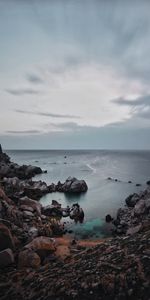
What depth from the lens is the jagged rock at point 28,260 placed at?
59.2ft

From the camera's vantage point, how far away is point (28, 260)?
18344 millimetres

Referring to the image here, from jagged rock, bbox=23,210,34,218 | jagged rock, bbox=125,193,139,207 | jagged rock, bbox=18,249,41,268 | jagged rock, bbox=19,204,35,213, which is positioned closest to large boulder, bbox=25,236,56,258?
jagged rock, bbox=18,249,41,268

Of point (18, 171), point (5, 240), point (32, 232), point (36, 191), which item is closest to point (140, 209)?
point (32, 232)

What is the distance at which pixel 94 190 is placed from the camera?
69.2 metres

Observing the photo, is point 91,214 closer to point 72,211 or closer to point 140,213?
point 72,211

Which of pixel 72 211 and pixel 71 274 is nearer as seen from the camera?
pixel 71 274

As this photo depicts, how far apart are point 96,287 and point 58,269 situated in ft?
11.0

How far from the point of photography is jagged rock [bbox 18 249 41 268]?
1803cm

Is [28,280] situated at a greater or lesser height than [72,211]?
greater

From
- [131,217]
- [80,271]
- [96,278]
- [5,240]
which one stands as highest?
[96,278]

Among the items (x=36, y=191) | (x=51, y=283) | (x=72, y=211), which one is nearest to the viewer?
(x=51, y=283)

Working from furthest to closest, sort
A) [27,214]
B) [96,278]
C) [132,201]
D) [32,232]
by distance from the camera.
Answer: [132,201], [27,214], [32,232], [96,278]

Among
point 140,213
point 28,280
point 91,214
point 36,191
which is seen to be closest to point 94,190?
point 36,191

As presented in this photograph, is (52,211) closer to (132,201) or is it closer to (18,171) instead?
(132,201)
